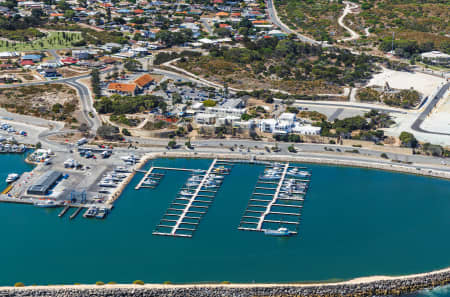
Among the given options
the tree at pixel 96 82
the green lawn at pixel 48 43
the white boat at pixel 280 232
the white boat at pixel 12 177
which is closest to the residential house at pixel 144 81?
the tree at pixel 96 82

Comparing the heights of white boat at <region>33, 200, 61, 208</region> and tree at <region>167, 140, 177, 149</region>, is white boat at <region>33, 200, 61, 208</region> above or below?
below

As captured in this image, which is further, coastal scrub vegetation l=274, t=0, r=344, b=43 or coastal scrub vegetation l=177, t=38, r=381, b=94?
coastal scrub vegetation l=274, t=0, r=344, b=43

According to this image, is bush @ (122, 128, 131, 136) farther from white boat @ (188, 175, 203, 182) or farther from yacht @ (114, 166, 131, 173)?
white boat @ (188, 175, 203, 182)

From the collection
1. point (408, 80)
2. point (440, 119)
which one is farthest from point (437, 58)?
point (440, 119)

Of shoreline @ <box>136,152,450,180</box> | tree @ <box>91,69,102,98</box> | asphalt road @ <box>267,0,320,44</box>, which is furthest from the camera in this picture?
asphalt road @ <box>267,0,320,44</box>

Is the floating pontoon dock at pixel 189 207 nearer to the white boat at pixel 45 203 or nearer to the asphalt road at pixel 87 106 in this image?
the white boat at pixel 45 203

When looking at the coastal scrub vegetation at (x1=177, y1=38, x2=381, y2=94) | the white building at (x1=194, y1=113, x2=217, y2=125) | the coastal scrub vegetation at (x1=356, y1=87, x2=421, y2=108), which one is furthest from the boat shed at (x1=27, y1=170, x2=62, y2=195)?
the coastal scrub vegetation at (x1=356, y1=87, x2=421, y2=108)

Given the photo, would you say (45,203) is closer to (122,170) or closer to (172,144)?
(122,170)

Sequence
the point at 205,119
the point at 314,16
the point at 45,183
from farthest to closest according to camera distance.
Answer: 1. the point at 314,16
2. the point at 205,119
3. the point at 45,183
